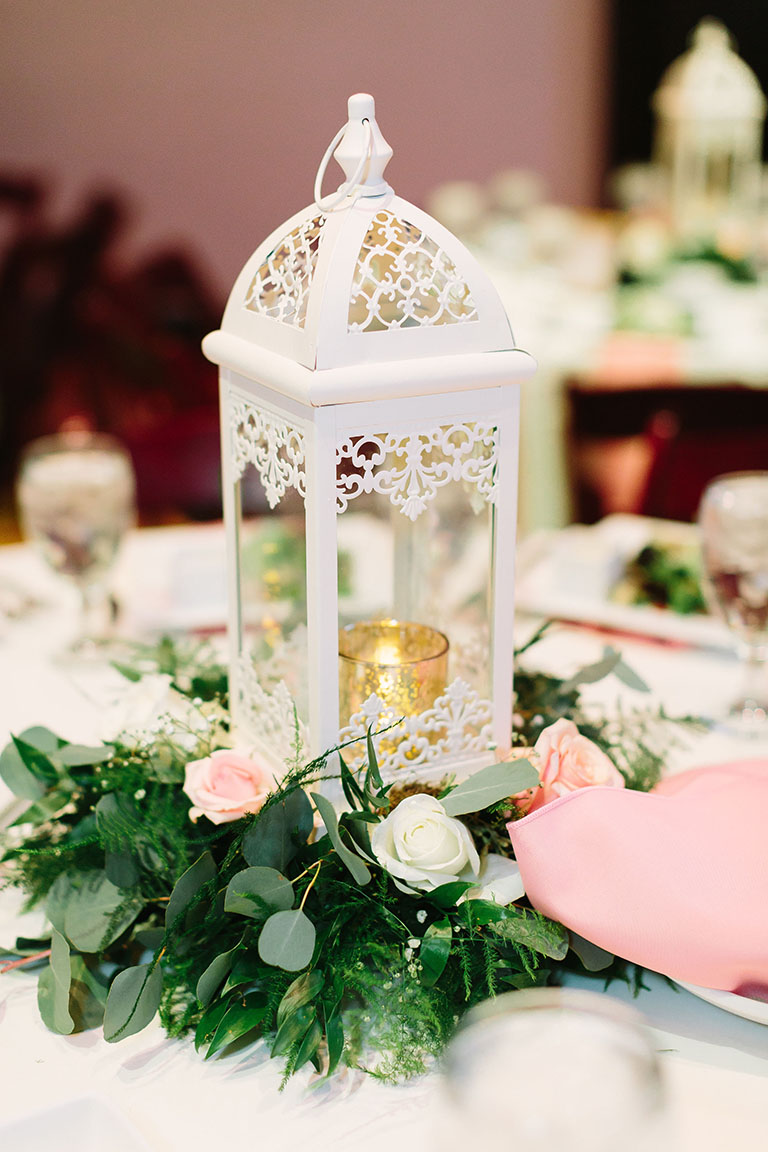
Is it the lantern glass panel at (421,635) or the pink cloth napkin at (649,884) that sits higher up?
the lantern glass panel at (421,635)

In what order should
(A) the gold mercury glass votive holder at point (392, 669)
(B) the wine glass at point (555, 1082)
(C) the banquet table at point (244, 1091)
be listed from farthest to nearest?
(A) the gold mercury glass votive holder at point (392, 669)
(C) the banquet table at point (244, 1091)
(B) the wine glass at point (555, 1082)

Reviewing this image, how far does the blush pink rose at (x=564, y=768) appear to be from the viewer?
83cm

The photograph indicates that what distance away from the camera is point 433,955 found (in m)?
0.73

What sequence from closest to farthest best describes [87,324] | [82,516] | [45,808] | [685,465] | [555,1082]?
[555,1082] < [45,808] < [82,516] < [685,465] < [87,324]

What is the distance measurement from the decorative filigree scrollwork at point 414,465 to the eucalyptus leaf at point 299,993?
314 millimetres

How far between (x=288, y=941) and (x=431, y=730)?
22cm

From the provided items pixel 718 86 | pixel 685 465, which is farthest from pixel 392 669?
pixel 718 86

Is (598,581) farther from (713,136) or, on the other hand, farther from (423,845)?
(713,136)

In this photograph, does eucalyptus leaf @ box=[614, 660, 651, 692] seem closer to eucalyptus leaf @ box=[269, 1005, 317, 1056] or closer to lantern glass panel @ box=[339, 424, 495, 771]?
lantern glass panel @ box=[339, 424, 495, 771]

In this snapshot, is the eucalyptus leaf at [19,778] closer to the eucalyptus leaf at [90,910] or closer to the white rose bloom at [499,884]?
the eucalyptus leaf at [90,910]

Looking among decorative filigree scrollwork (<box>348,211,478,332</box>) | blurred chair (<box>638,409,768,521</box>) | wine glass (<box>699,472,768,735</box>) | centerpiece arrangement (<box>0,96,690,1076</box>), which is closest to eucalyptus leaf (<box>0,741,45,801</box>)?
centerpiece arrangement (<box>0,96,690,1076</box>)

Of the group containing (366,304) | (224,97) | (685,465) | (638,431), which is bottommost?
(638,431)

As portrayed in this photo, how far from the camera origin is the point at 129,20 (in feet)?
14.0

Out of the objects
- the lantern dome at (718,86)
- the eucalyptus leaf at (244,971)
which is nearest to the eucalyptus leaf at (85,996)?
the eucalyptus leaf at (244,971)
